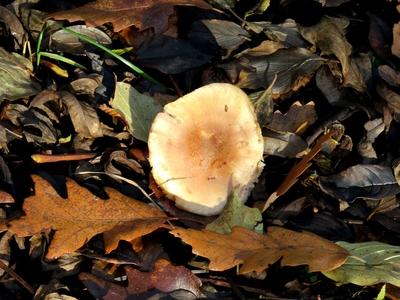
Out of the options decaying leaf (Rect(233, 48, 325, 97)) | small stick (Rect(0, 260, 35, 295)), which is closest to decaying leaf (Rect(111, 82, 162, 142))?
decaying leaf (Rect(233, 48, 325, 97))

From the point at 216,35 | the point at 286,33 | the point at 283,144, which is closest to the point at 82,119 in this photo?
the point at 216,35

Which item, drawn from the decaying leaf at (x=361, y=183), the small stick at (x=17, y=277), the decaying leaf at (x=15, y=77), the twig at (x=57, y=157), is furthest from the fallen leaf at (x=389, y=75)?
the small stick at (x=17, y=277)

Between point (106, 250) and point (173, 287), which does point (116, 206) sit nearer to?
point (106, 250)

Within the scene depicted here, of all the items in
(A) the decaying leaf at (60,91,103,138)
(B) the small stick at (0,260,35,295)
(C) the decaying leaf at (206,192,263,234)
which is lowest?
(B) the small stick at (0,260,35,295)

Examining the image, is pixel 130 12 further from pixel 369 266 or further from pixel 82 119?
pixel 369 266

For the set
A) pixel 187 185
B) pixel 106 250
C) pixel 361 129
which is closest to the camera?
pixel 106 250

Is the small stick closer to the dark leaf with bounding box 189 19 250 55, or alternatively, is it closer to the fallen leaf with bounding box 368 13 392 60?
the dark leaf with bounding box 189 19 250 55

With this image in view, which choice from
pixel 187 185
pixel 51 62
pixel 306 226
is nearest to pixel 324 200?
pixel 306 226
